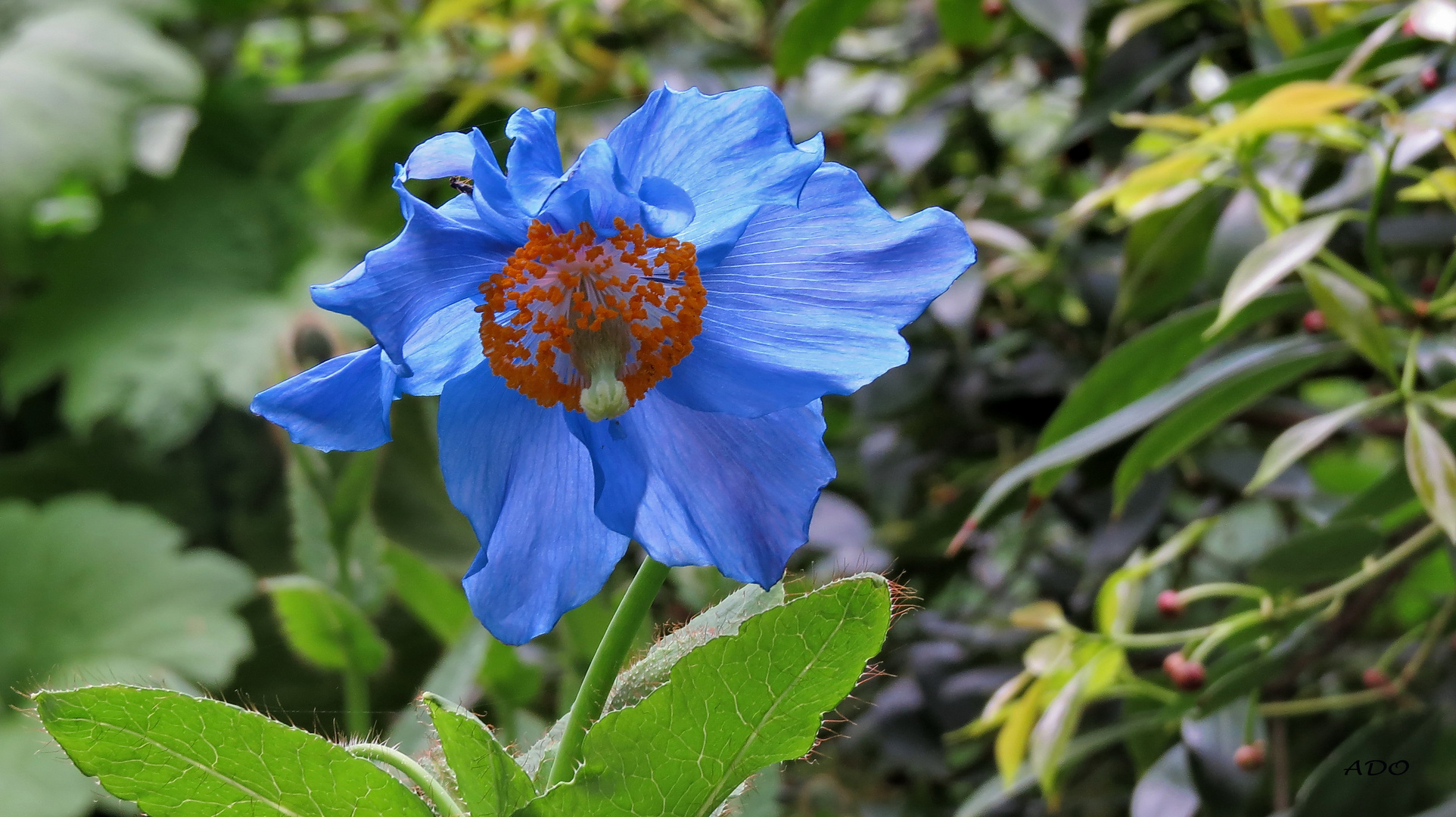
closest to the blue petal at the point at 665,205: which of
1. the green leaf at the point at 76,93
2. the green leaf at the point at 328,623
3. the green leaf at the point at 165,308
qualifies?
the green leaf at the point at 328,623

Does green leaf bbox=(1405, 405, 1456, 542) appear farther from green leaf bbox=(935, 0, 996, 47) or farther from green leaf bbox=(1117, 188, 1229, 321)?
A: green leaf bbox=(935, 0, 996, 47)

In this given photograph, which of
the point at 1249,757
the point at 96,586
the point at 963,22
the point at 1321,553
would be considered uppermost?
the point at 963,22

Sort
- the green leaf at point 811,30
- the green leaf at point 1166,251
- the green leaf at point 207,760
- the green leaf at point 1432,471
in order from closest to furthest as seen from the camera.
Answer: the green leaf at point 207,760, the green leaf at point 1432,471, the green leaf at point 1166,251, the green leaf at point 811,30

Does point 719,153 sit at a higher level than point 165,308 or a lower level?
higher

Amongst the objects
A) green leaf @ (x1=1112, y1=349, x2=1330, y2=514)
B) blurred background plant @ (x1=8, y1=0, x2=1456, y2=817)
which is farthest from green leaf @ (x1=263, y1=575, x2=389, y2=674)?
green leaf @ (x1=1112, y1=349, x2=1330, y2=514)

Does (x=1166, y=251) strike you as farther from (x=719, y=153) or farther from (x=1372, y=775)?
(x=719, y=153)

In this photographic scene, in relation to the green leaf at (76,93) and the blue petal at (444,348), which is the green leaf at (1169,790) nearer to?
the blue petal at (444,348)

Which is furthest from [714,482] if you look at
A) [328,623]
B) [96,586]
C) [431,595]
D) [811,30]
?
[96,586]
